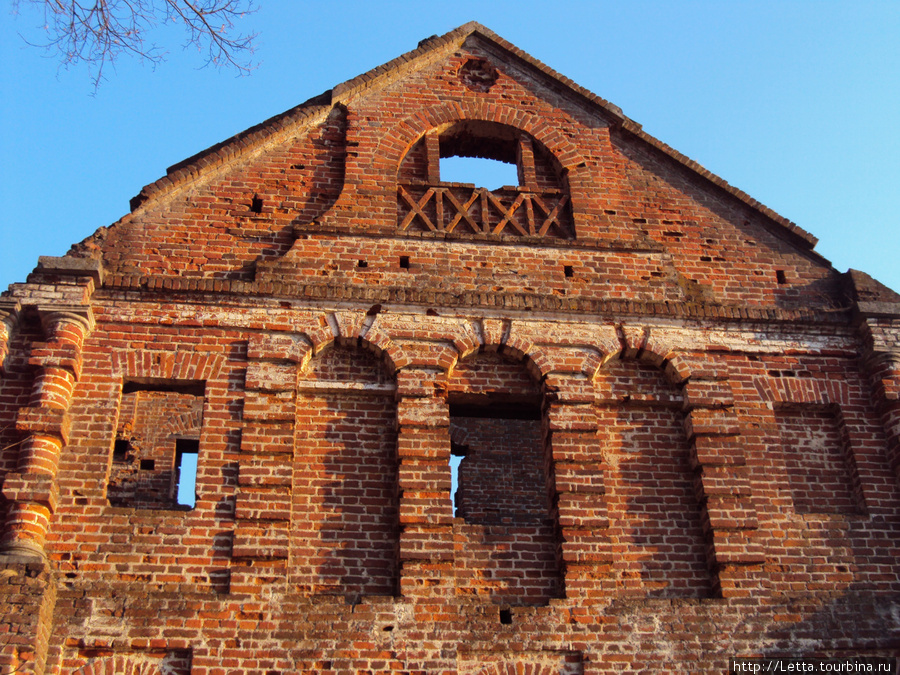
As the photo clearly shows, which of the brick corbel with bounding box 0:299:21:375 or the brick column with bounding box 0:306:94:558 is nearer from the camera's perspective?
the brick column with bounding box 0:306:94:558

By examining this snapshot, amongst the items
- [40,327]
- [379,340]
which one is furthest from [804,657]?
[40,327]

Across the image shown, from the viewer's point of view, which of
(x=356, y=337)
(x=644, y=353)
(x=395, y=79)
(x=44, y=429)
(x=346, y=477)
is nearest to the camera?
(x=44, y=429)

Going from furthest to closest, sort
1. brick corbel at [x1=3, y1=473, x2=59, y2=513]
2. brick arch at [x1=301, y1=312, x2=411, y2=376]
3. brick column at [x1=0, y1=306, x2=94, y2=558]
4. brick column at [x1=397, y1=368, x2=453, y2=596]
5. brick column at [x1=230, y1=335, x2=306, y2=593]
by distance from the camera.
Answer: brick arch at [x1=301, y1=312, x2=411, y2=376], brick column at [x1=397, y1=368, x2=453, y2=596], brick column at [x1=230, y1=335, x2=306, y2=593], brick corbel at [x1=3, y1=473, x2=59, y2=513], brick column at [x1=0, y1=306, x2=94, y2=558]

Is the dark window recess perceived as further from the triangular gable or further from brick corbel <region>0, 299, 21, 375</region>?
brick corbel <region>0, 299, 21, 375</region>

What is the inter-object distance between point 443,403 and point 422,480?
37.2 inches

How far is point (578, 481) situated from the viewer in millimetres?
9656

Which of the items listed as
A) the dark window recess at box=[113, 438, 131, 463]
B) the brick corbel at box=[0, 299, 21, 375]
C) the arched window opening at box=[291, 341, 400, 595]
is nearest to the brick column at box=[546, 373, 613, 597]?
the arched window opening at box=[291, 341, 400, 595]

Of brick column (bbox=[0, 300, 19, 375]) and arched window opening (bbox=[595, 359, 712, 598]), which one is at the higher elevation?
brick column (bbox=[0, 300, 19, 375])

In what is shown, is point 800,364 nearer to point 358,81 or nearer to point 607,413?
point 607,413

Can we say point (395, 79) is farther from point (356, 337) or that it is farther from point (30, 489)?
point (30, 489)

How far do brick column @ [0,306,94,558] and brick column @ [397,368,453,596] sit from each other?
3.32 m

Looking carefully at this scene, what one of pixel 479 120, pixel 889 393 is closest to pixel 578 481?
pixel 889 393

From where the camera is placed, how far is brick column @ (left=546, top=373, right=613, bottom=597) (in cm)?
923

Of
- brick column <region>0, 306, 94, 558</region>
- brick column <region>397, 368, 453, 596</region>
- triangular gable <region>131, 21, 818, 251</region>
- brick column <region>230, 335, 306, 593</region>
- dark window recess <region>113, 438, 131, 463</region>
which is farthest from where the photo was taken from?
dark window recess <region>113, 438, 131, 463</region>
